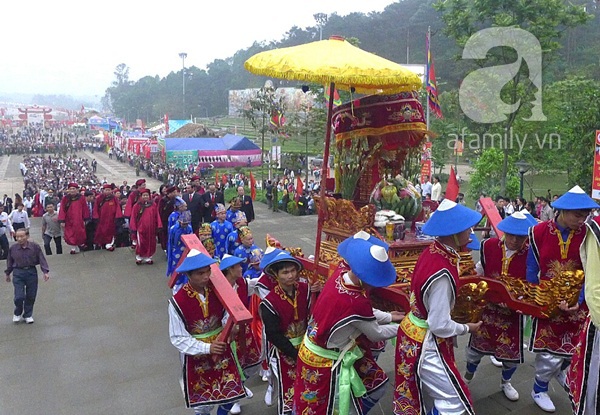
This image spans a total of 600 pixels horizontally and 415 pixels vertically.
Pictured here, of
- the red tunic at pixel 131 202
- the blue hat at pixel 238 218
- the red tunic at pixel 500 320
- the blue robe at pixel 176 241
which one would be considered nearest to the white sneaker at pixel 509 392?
the red tunic at pixel 500 320

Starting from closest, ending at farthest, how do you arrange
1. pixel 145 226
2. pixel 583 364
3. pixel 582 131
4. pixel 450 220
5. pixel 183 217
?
pixel 583 364
pixel 450 220
pixel 183 217
pixel 145 226
pixel 582 131

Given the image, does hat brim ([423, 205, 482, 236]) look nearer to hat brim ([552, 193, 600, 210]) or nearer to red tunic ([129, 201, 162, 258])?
hat brim ([552, 193, 600, 210])

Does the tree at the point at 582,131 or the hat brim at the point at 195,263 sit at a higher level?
the tree at the point at 582,131

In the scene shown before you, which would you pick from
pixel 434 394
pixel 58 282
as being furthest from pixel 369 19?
pixel 434 394

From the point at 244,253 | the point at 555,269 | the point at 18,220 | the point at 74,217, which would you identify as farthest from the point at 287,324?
the point at 18,220

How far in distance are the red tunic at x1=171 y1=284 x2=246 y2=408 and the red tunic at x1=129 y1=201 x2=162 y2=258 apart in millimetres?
6509

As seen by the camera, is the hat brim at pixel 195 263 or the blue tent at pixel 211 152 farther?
the blue tent at pixel 211 152

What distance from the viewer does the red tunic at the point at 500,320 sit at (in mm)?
4223

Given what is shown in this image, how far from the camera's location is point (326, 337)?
10.2ft

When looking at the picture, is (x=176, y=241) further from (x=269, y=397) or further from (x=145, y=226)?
(x=269, y=397)

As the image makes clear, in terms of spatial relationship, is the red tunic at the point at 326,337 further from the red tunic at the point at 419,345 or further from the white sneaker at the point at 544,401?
the white sneaker at the point at 544,401

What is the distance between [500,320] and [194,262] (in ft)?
8.66

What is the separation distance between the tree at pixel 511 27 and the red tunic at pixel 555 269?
11.4 m

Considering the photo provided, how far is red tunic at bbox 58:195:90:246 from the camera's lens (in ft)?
33.9
